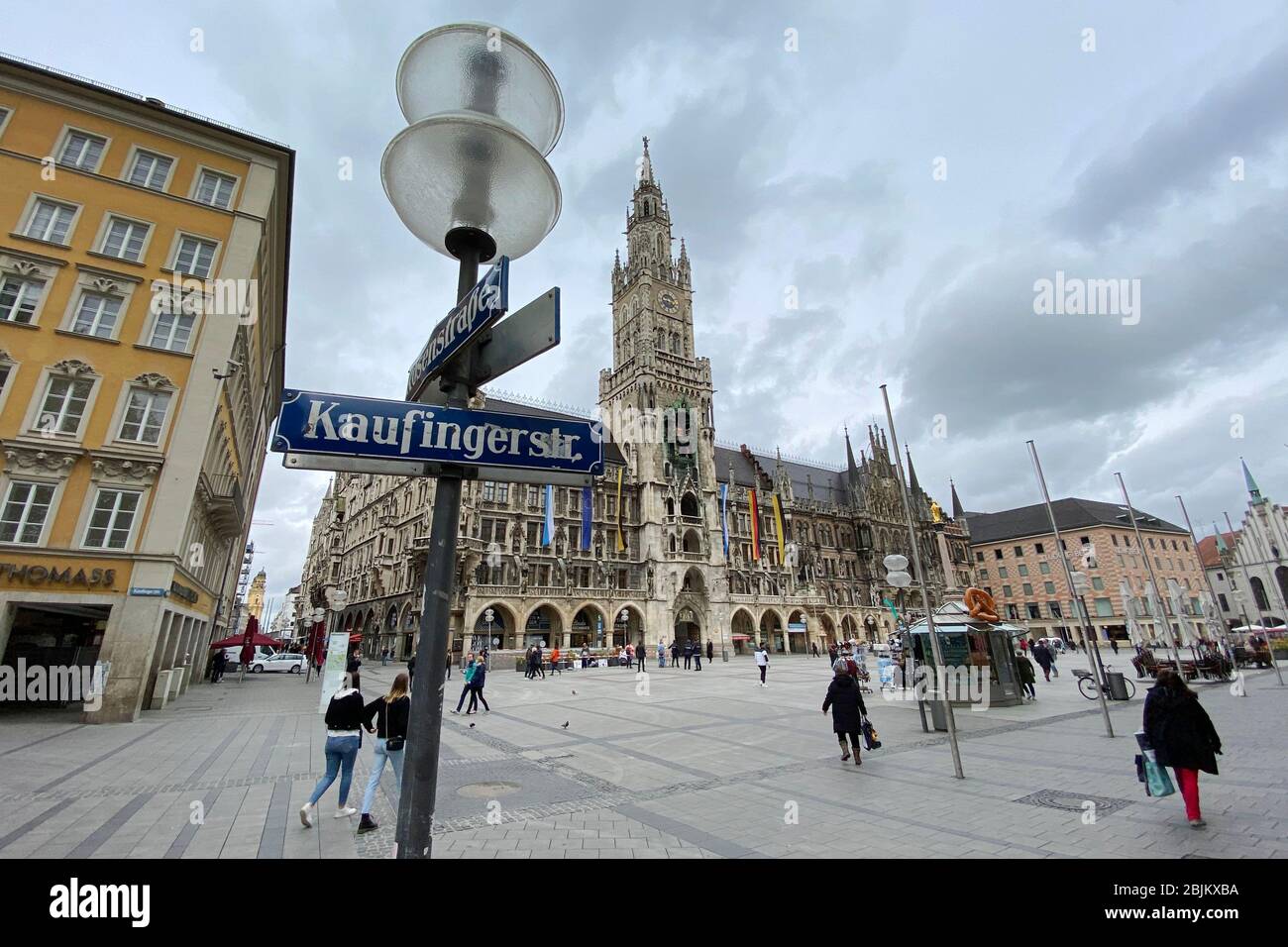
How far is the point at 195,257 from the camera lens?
18.8 meters

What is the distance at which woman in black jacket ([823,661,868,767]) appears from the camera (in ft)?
30.1

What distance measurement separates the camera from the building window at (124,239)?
58.1 ft

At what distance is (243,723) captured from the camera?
14.9m

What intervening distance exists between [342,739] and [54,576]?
14.4 m

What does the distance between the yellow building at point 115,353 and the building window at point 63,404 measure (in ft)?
0.13

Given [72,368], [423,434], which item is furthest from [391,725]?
[72,368]

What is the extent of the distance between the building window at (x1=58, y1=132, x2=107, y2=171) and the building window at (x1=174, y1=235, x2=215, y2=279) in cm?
350

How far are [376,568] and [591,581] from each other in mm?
20877

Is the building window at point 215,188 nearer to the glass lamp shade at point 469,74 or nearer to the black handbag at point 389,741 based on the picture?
the black handbag at point 389,741

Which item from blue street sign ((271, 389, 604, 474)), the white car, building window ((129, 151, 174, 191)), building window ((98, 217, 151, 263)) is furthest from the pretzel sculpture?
the white car

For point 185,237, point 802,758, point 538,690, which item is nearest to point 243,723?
point 538,690

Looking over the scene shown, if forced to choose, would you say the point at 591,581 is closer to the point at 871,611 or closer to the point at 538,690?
the point at 538,690

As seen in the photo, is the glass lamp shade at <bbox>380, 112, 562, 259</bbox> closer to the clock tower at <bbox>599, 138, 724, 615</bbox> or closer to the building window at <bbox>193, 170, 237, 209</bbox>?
the building window at <bbox>193, 170, 237, 209</bbox>

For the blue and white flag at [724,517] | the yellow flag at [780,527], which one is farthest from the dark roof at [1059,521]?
the blue and white flag at [724,517]
